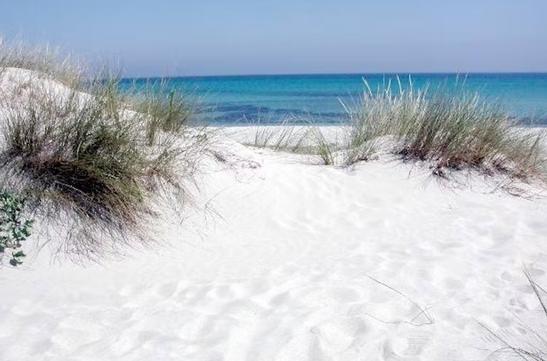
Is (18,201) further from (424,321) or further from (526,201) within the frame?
(526,201)

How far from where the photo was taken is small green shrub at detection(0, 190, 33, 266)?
321 cm

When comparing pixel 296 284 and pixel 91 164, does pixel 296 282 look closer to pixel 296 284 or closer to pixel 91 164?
pixel 296 284

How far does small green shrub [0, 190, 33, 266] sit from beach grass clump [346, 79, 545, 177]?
348 centimetres

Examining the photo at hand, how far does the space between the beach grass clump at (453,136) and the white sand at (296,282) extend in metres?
0.68

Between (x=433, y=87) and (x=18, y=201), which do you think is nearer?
(x=18, y=201)

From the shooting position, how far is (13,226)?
3.33 metres

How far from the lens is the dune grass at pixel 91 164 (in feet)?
11.6

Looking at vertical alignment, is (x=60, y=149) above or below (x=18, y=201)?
above

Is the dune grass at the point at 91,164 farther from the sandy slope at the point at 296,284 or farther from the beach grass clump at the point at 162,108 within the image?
the sandy slope at the point at 296,284

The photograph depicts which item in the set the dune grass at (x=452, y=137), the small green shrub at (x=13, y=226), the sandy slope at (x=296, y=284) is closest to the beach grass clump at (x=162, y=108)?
the sandy slope at (x=296, y=284)

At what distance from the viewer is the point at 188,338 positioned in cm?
251

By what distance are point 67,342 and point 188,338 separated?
60 centimetres

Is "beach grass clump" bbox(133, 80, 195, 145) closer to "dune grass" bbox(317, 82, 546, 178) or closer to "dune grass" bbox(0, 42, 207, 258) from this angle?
"dune grass" bbox(0, 42, 207, 258)

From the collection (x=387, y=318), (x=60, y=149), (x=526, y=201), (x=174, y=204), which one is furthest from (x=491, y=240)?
(x=60, y=149)
